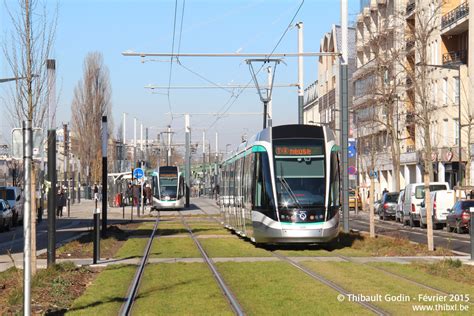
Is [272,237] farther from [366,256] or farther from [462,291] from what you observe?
[462,291]

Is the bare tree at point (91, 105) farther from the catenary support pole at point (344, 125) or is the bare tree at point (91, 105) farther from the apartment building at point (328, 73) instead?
the catenary support pole at point (344, 125)

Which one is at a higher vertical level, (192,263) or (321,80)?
(321,80)

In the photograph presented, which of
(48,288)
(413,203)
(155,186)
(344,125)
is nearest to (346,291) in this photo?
(48,288)

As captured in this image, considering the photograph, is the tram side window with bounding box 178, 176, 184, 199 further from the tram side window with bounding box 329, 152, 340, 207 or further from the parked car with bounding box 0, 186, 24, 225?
the tram side window with bounding box 329, 152, 340, 207

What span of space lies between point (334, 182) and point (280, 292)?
34.6 feet

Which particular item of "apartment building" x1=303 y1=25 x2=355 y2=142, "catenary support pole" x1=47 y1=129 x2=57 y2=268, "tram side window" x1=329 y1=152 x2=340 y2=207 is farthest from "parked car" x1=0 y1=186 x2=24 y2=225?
"apartment building" x1=303 y1=25 x2=355 y2=142

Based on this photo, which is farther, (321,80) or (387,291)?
(321,80)

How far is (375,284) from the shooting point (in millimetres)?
15312

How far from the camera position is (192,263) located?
20297mm

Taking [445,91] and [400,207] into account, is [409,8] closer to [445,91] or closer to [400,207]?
[445,91]

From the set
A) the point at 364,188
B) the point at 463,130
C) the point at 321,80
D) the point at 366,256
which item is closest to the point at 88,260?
the point at 366,256

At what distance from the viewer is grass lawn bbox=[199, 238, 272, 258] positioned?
23.2 metres

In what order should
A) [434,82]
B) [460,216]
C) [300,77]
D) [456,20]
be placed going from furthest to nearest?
[434,82], [456,20], [300,77], [460,216]

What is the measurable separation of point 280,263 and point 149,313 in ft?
26.6
